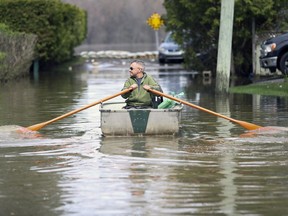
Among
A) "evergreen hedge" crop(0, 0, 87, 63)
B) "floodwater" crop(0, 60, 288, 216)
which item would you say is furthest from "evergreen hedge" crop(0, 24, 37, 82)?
"floodwater" crop(0, 60, 288, 216)

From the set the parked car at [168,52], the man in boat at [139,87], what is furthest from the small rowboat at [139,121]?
the parked car at [168,52]

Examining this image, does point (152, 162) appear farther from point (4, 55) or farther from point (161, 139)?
point (4, 55)

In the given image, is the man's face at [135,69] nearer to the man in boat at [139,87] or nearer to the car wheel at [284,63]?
the man in boat at [139,87]

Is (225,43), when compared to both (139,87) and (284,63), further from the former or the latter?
(139,87)

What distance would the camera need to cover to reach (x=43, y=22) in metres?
39.1

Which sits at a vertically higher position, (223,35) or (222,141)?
(223,35)

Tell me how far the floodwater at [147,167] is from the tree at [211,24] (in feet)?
28.0

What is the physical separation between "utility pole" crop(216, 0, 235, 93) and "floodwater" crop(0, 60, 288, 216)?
3.76 meters

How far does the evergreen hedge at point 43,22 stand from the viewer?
125 ft

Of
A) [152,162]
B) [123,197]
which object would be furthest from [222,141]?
[123,197]

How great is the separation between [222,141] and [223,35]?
34.5 feet

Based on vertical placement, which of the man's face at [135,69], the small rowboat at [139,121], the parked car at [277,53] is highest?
the parked car at [277,53]

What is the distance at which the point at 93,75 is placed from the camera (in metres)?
38.5

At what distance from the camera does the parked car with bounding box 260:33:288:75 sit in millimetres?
27359
